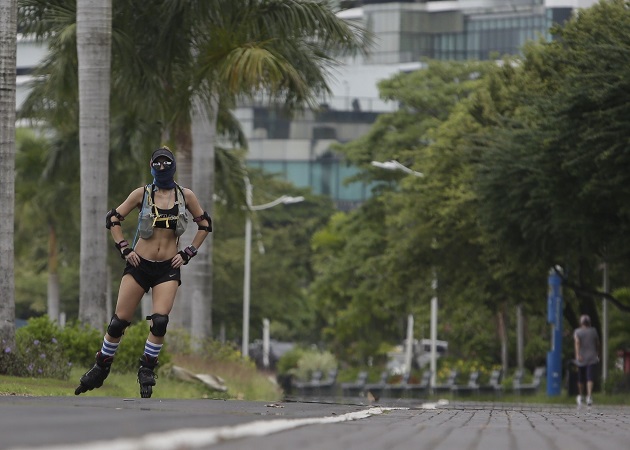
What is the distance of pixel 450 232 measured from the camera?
47.3 meters

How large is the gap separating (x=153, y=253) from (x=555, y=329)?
31718 mm

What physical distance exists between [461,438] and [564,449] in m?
0.93

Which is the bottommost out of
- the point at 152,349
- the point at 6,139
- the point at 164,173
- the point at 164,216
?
the point at 152,349

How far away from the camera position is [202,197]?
3338 centimetres

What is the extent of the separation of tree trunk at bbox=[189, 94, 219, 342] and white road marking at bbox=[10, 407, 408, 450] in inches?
938

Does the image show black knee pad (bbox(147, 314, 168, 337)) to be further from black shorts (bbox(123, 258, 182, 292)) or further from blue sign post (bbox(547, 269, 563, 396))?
blue sign post (bbox(547, 269, 563, 396))

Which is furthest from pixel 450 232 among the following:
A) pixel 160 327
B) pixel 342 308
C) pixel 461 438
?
pixel 461 438

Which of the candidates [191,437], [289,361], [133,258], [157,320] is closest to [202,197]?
[157,320]

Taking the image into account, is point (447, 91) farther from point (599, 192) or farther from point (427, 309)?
point (599, 192)

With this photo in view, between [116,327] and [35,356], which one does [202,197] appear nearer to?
[35,356]

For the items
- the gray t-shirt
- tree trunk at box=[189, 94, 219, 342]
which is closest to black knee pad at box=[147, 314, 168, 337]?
the gray t-shirt

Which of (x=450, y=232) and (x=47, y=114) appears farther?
(x=450, y=232)

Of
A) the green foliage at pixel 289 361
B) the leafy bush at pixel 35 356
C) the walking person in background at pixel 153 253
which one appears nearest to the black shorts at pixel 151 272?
the walking person in background at pixel 153 253

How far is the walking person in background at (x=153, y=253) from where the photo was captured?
1425cm
